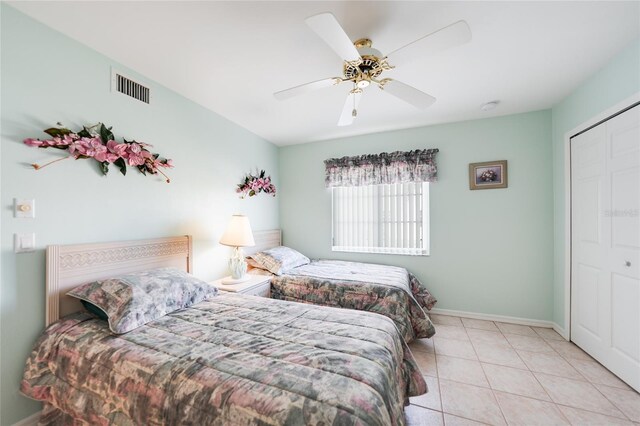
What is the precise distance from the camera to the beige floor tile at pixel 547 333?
104 inches

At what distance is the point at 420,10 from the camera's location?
1469 mm

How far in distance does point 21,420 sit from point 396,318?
107 inches

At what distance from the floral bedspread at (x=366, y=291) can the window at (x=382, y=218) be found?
468 mm

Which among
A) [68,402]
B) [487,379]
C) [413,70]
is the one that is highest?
[413,70]

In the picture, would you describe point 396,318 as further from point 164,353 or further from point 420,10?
point 420,10

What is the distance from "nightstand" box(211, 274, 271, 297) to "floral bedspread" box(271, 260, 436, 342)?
0.36ft

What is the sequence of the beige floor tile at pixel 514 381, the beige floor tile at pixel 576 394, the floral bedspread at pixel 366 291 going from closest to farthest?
the beige floor tile at pixel 576 394 < the beige floor tile at pixel 514 381 < the floral bedspread at pixel 366 291

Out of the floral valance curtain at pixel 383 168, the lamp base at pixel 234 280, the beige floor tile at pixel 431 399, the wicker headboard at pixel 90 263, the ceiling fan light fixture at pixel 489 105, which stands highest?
the ceiling fan light fixture at pixel 489 105

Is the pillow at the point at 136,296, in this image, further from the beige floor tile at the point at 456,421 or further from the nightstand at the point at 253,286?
the beige floor tile at the point at 456,421

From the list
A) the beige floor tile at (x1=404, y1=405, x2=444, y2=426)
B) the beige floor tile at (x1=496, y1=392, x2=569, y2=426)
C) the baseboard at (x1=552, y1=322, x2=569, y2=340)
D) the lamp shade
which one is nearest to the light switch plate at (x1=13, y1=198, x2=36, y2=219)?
the lamp shade

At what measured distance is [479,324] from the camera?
2.99 meters

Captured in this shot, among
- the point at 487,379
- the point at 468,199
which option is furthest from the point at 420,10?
the point at 487,379

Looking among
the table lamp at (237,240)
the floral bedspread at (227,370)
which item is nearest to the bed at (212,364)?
the floral bedspread at (227,370)

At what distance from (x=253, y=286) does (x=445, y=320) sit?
95.3 inches
